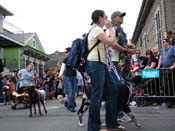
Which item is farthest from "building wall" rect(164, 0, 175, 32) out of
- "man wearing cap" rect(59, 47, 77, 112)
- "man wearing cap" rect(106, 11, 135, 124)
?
→ "man wearing cap" rect(106, 11, 135, 124)

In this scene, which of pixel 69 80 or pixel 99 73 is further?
pixel 69 80

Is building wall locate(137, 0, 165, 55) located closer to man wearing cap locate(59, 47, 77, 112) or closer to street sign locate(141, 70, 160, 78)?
street sign locate(141, 70, 160, 78)

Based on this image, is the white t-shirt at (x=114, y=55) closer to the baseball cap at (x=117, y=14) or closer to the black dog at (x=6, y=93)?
the baseball cap at (x=117, y=14)

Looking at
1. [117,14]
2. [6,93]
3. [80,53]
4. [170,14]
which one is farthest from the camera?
[170,14]

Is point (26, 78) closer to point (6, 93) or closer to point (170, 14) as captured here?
point (6, 93)

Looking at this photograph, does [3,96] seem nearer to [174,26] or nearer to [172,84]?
[174,26]

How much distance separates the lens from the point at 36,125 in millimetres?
8375

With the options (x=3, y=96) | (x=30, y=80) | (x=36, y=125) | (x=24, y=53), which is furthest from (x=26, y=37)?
(x=36, y=125)

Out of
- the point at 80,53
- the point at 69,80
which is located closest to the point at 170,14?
the point at 69,80

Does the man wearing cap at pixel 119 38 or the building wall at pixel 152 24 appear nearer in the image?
the man wearing cap at pixel 119 38

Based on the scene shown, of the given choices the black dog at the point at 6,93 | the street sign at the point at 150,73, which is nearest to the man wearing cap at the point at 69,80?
the street sign at the point at 150,73

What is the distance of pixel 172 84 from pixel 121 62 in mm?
4481

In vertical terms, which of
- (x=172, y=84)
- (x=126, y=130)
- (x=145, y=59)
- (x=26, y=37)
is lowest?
(x=126, y=130)

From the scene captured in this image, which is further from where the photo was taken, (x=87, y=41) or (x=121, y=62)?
(x=121, y=62)
